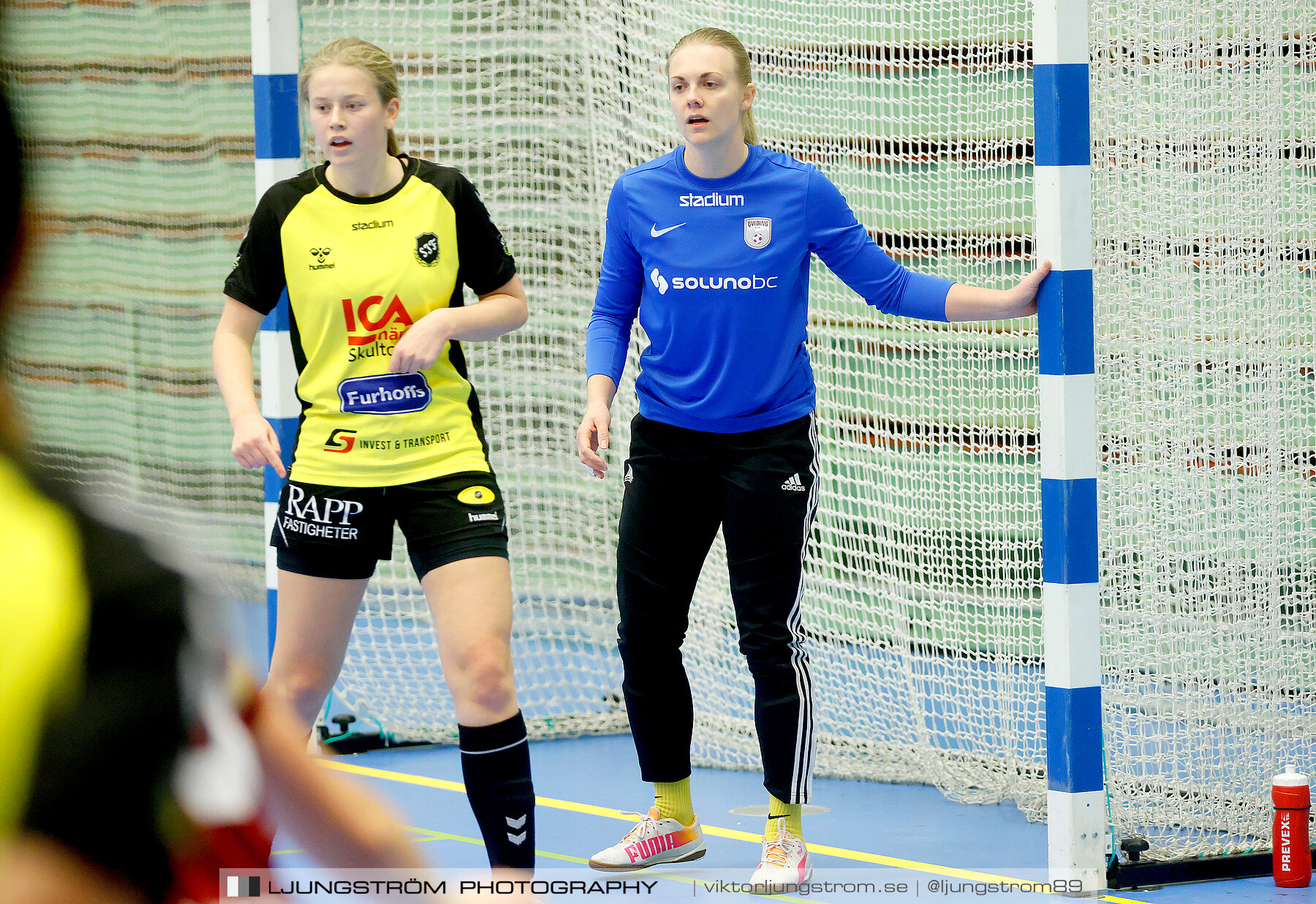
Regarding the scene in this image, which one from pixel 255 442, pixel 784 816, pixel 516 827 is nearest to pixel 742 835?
pixel 784 816

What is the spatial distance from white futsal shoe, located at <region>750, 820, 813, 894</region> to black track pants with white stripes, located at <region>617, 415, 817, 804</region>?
0.10m

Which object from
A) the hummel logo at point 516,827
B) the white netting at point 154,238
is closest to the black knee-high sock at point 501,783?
the hummel logo at point 516,827

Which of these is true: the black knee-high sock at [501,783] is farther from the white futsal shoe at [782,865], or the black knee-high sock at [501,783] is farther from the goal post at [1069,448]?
the goal post at [1069,448]

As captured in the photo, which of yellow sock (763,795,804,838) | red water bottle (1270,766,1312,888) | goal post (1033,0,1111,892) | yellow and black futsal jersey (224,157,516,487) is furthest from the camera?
yellow sock (763,795,804,838)

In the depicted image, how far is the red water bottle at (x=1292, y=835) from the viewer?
372cm

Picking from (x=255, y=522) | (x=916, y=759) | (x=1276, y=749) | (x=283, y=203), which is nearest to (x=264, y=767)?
(x=283, y=203)

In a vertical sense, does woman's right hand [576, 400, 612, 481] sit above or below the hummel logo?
above

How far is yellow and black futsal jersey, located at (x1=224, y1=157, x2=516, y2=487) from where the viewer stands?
11.2 feet

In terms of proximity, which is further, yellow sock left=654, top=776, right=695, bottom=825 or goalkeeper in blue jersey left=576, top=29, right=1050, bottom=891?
yellow sock left=654, top=776, right=695, bottom=825

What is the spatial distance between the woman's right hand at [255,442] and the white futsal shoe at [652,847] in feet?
4.46

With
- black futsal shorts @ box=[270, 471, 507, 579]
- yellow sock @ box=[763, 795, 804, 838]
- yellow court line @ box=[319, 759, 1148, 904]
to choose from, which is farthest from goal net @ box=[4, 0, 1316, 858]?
yellow sock @ box=[763, 795, 804, 838]

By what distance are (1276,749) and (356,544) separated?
94.3 inches

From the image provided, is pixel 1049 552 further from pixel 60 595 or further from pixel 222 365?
pixel 60 595

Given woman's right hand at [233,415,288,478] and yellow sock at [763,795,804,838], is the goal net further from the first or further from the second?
yellow sock at [763,795,804,838]
